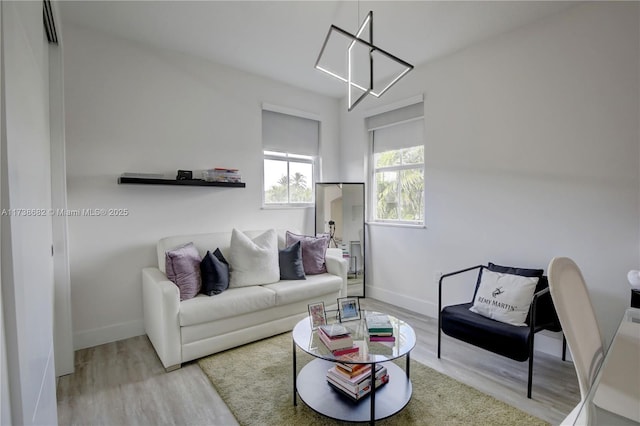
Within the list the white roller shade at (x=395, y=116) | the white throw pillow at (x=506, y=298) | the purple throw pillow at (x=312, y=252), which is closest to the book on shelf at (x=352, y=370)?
the white throw pillow at (x=506, y=298)

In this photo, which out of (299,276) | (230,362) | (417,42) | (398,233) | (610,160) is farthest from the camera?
(398,233)

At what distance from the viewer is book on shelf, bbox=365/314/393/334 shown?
1966 millimetres

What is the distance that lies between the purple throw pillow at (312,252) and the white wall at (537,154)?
996mm

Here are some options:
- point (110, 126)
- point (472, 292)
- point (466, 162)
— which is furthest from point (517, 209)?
point (110, 126)

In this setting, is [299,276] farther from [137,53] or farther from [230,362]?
[137,53]

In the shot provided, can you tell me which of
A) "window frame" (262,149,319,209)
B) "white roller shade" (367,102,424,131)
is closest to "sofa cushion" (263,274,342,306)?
"window frame" (262,149,319,209)

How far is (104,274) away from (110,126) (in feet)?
4.38

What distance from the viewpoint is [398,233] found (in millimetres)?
3738

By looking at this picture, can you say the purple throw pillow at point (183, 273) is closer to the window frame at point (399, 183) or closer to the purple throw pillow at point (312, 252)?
the purple throw pillow at point (312, 252)

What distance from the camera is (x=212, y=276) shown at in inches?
106

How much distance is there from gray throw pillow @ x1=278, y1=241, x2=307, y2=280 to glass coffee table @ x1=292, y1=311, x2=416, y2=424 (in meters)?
1.01

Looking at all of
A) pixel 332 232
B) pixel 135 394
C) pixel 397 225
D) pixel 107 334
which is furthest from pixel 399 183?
pixel 107 334

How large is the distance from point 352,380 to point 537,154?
2.32 metres

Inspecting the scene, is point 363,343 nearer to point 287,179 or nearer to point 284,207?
point 284,207
